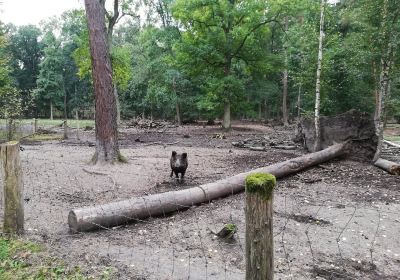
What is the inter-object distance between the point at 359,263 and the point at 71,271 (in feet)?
11.8

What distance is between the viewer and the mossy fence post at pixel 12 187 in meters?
4.75

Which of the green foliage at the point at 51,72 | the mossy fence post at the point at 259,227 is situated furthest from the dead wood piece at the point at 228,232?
the green foliage at the point at 51,72

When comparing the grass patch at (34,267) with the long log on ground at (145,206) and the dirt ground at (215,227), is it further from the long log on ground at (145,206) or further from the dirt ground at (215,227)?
the long log on ground at (145,206)

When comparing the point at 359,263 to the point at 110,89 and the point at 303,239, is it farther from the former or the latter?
the point at 110,89

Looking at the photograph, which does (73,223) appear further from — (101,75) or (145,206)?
(101,75)

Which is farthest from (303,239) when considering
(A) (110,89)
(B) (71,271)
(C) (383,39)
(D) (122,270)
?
(C) (383,39)

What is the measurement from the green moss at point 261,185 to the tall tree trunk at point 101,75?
27.2 feet

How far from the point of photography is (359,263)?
4.50 metres

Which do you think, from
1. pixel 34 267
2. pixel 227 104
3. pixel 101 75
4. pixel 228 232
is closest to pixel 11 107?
pixel 101 75

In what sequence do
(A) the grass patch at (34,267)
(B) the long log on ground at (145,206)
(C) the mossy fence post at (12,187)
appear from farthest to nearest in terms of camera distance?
(B) the long log on ground at (145,206)
(C) the mossy fence post at (12,187)
(A) the grass patch at (34,267)

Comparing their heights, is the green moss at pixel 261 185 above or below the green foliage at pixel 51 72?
below

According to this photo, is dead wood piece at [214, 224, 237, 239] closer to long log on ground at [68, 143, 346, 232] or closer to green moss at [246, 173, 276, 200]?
long log on ground at [68, 143, 346, 232]

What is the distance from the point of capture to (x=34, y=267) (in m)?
4.00

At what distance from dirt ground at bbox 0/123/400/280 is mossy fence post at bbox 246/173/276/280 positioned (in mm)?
1688
